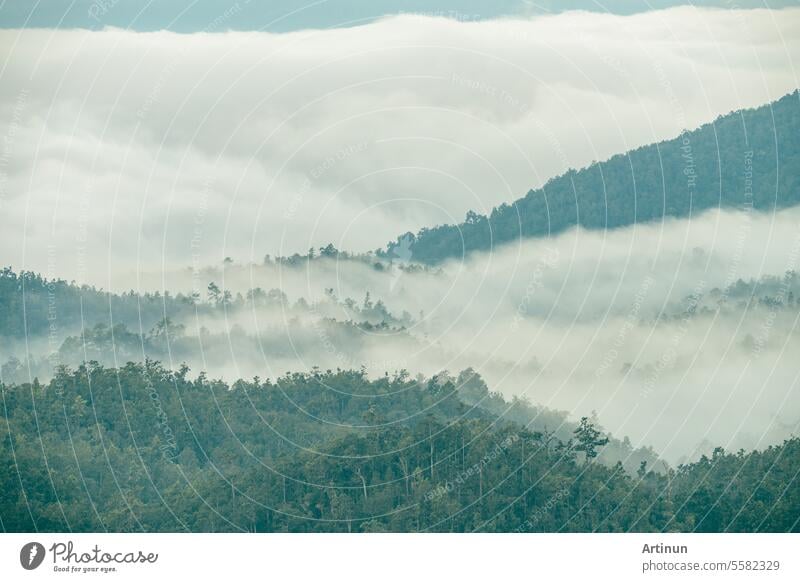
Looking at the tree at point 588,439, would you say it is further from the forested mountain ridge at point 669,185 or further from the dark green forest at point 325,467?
the forested mountain ridge at point 669,185

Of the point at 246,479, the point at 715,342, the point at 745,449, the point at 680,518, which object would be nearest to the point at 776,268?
the point at 715,342

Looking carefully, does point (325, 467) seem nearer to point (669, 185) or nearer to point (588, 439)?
point (588, 439)

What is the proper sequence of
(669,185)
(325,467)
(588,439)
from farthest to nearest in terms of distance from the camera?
(669,185) → (588,439) → (325,467)

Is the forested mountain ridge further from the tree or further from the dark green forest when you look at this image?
the tree

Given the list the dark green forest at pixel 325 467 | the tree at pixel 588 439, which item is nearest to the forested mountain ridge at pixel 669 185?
the dark green forest at pixel 325 467

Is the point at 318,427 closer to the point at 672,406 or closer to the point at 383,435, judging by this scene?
the point at 383,435

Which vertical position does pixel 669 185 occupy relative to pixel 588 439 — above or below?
above

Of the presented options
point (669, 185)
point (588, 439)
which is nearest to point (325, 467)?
point (588, 439)
